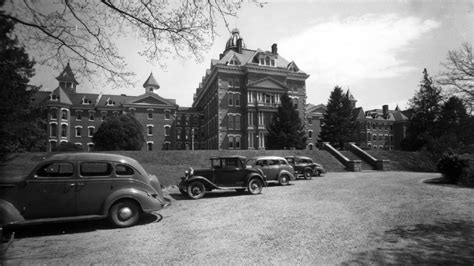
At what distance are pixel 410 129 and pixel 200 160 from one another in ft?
141

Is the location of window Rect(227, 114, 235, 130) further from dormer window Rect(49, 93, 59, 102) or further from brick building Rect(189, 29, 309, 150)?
dormer window Rect(49, 93, 59, 102)

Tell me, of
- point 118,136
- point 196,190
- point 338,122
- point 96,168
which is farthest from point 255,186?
point 338,122

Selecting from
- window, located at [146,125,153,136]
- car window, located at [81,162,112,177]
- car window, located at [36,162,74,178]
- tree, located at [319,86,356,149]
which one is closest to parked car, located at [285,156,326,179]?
car window, located at [81,162,112,177]

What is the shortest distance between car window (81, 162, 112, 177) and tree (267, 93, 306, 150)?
3428 centimetres

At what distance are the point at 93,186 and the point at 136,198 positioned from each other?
3.80 feet

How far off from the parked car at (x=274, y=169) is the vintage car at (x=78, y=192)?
8.17 meters

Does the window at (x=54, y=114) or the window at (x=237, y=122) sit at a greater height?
the window at (x=54, y=114)

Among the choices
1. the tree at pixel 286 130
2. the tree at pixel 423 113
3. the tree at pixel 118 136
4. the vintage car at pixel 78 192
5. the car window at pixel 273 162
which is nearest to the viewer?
the vintage car at pixel 78 192

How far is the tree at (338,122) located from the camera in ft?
146

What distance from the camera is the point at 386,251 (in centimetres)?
475

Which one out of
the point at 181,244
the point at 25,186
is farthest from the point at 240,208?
the point at 25,186

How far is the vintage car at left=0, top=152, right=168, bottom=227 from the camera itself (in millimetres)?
5938

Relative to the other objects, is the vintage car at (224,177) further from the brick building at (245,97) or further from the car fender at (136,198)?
the brick building at (245,97)

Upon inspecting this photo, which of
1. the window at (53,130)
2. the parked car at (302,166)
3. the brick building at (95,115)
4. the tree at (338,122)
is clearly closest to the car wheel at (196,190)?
the parked car at (302,166)
